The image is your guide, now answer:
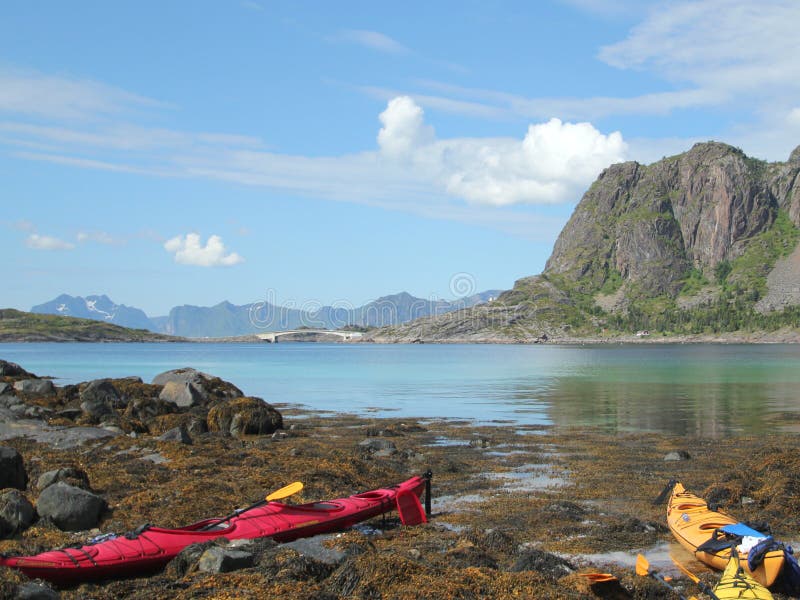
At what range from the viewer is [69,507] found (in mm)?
16406

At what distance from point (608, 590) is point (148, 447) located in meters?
20.3

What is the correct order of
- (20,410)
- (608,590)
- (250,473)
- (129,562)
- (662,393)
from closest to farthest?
(608,590)
(129,562)
(250,473)
(20,410)
(662,393)

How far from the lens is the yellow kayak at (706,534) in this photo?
1284cm

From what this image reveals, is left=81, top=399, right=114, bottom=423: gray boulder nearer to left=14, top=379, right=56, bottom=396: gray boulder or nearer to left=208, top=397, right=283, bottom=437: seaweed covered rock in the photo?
left=208, top=397, right=283, bottom=437: seaweed covered rock

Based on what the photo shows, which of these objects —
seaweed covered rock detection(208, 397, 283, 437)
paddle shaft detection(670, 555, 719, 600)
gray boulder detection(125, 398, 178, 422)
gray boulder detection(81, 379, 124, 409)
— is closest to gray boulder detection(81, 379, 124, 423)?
gray boulder detection(81, 379, 124, 409)

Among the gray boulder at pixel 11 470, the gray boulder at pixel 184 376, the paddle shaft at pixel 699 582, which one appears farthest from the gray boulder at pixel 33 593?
the gray boulder at pixel 184 376

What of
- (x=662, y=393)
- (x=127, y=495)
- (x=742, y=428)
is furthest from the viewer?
(x=662, y=393)

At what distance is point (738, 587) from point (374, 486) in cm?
1250

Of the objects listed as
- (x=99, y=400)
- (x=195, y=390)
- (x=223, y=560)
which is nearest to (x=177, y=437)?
(x=99, y=400)

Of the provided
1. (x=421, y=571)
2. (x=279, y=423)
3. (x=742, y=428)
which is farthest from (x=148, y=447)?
(x=742, y=428)

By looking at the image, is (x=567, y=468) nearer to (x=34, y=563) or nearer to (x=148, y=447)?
(x=148, y=447)

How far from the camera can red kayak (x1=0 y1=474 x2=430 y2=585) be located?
1250 centimetres

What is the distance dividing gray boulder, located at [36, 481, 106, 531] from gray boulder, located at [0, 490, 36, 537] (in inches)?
14.3

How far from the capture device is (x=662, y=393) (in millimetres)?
62375
